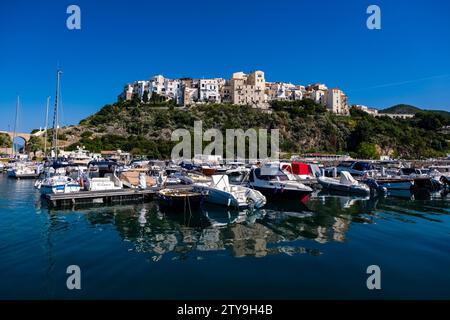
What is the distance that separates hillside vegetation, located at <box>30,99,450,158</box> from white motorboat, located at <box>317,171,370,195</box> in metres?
66.3

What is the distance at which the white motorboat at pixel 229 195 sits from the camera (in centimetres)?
2273

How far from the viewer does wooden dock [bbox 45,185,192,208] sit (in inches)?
939

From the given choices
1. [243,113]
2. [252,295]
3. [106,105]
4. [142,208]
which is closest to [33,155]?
[106,105]

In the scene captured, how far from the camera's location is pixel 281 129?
112125mm

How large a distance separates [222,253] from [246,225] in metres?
5.45

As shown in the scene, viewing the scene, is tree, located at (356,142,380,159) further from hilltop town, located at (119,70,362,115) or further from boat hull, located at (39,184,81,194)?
boat hull, located at (39,184,81,194)

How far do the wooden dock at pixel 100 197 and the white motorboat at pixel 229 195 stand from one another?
5612 millimetres

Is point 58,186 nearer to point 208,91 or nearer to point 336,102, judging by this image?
point 208,91

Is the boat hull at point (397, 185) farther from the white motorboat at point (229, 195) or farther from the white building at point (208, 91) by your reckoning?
the white building at point (208, 91)

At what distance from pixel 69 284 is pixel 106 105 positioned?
130621mm

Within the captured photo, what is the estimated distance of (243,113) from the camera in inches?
4587

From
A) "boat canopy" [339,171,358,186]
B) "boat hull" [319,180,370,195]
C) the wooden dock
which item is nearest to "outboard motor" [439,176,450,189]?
"boat canopy" [339,171,358,186]

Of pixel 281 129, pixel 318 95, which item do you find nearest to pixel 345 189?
pixel 281 129
